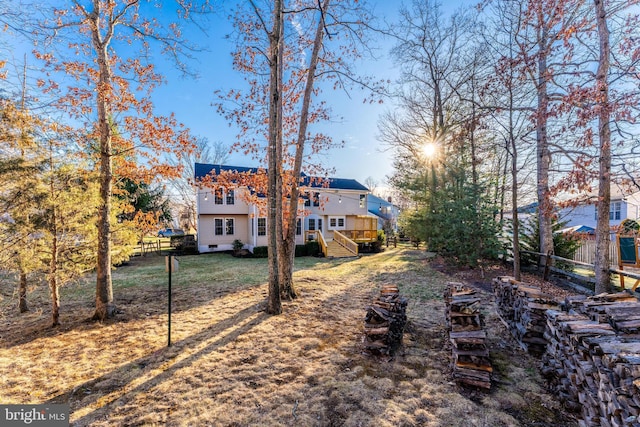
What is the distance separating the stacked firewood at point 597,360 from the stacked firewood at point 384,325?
6.50 feet

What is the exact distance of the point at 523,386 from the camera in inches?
127

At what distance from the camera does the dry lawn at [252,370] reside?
2.79 meters

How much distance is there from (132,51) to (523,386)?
1038cm

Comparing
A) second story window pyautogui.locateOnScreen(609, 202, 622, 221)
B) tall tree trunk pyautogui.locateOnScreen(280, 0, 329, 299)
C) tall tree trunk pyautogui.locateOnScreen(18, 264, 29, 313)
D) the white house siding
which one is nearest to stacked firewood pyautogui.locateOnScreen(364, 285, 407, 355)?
tall tree trunk pyautogui.locateOnScreen(280, 0, 329, 299)

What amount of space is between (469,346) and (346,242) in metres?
14.2

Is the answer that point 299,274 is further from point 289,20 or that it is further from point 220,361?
point 289,20

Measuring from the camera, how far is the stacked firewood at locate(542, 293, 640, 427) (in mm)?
1974

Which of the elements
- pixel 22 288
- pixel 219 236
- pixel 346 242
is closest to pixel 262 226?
pixel 219 236

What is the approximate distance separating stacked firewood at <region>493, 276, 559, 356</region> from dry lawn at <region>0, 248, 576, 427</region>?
22cm

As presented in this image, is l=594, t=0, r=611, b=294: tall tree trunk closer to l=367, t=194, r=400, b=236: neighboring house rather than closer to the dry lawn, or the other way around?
the dry lawn

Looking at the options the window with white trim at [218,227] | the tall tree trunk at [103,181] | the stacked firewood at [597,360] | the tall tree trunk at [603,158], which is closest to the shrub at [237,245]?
the window with white trim at [218,227]

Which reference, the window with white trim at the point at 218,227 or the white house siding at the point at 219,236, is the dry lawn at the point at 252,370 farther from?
the window with white trim at the point at 218,227

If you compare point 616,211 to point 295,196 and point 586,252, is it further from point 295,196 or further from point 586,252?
point 295,196

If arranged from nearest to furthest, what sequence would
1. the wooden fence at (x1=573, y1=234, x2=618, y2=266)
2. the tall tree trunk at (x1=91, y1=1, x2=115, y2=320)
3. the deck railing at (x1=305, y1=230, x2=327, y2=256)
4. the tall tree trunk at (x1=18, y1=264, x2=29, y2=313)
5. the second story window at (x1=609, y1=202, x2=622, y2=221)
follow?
1. the tall tree trunk at (x1=18, y1=264, x2=29, y2=313)
2. the tall tree trunk at (x1=91, y1=1, x2=115, y2=320)
3. the wooden fence at (x1=573, y1=234, x2=618, y2=266)
4. the deck railing at (x1=305, y1=230, x2=327, y2=256)
5. the second story window at (x1=609, y1=202, x2=622, y2=221)
